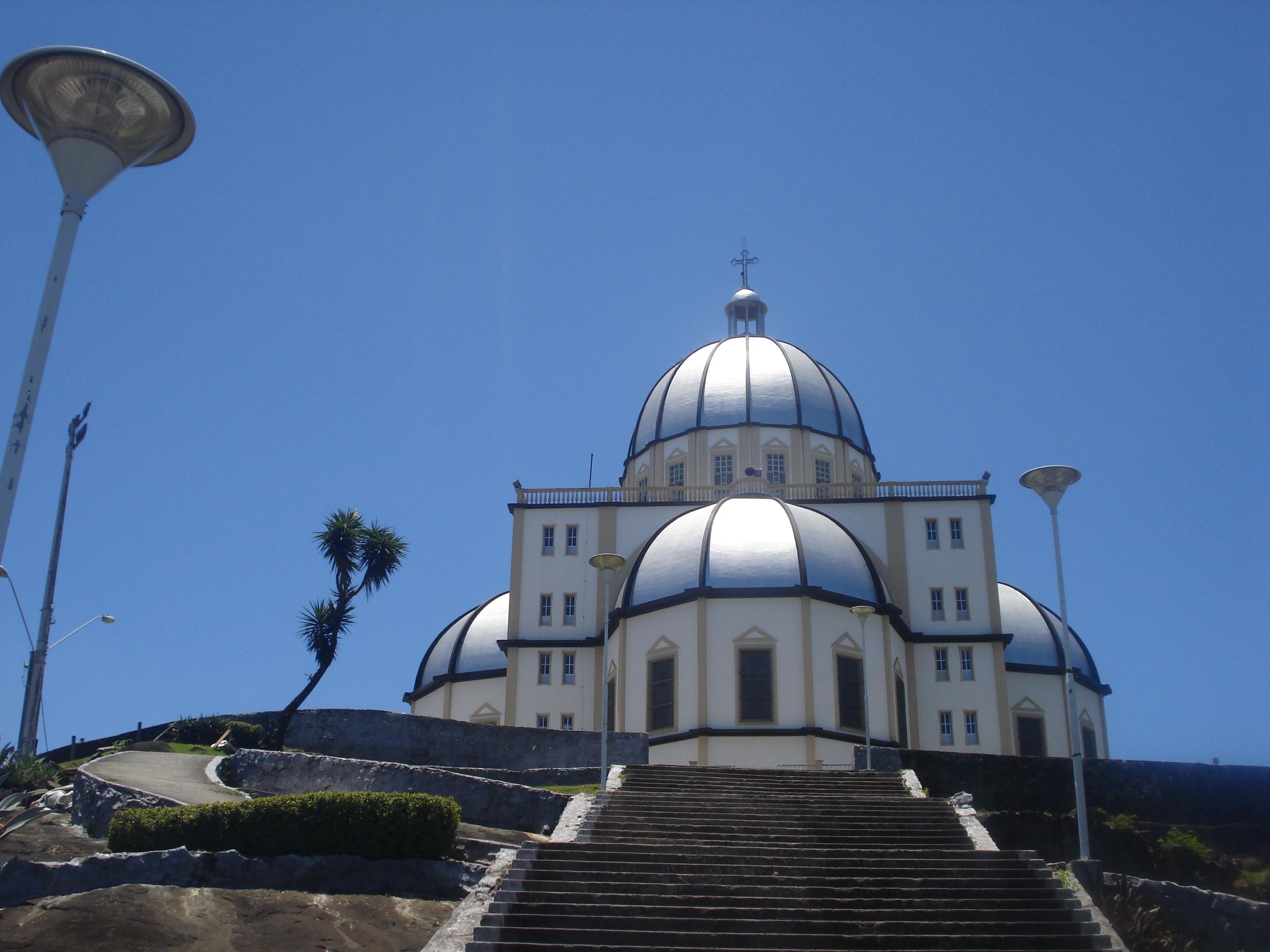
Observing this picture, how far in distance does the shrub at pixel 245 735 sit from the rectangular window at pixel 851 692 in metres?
15.7

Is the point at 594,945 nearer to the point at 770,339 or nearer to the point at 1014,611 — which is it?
the point at 1014,611

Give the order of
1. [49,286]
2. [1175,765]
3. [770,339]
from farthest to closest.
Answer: [770,339], [1175,765], [49,286]

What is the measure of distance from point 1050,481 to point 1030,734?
68.1ft

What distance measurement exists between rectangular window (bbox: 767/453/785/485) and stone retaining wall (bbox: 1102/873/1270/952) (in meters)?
23.7

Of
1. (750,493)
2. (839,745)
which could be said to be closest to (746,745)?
(839,745)

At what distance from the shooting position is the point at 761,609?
32125 mm

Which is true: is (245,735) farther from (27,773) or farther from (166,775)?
(27,773)

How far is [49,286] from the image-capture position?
16.3 metres

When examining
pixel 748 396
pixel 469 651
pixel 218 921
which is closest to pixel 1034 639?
pixel 748 396

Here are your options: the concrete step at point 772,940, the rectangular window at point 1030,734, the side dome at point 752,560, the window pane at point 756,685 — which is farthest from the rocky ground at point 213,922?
the rectangular window at point 1030,734

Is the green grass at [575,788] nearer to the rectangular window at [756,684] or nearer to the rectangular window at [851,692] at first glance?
the rectangular window at [756,684]

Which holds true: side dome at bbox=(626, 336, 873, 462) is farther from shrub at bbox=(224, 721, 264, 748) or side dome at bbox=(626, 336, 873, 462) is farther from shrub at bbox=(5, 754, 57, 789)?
shrub at bbox=(5, 754, 57, 789)

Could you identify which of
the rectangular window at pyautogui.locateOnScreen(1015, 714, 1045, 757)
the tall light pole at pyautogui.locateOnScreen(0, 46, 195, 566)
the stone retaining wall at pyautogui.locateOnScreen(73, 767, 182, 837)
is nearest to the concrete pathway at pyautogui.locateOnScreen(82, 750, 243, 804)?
the stone retaining wall at pyautogui.locateOnScreen(73, 767, 182, 837)

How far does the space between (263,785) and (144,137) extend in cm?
1329
